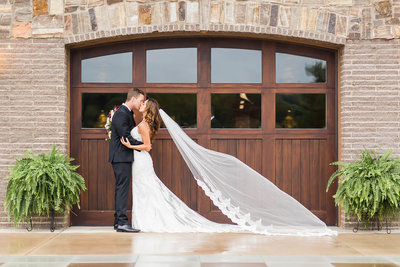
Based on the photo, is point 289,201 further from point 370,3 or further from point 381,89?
point 370,3

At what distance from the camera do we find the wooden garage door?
8281mm

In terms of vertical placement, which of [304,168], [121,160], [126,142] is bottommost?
[304,168]

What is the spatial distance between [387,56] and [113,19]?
4381mm

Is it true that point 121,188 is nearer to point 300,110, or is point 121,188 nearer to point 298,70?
point 300,110

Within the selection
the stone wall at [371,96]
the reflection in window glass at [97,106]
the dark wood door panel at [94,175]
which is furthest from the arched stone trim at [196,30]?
the dark wood door panel at [94,175]

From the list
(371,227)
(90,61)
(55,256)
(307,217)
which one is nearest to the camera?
(55,256)

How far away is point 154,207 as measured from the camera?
763cm

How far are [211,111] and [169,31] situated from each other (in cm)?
146

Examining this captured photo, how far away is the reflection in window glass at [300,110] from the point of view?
836cm

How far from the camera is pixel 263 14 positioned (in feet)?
26.1

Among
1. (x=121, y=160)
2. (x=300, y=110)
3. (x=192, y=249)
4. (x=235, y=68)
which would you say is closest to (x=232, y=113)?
(x=235, y=68)

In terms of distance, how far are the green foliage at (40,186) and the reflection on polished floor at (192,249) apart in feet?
1.28

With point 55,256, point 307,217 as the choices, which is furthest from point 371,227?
point 55,256

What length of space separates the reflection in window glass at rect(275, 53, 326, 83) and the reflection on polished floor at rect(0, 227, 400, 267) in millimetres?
2597
